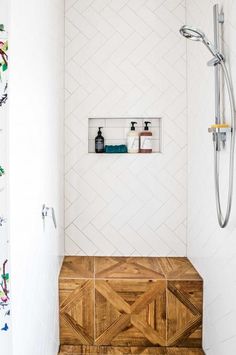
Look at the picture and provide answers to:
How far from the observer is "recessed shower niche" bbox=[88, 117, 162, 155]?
3076mm

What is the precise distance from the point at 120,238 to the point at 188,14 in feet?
5.37

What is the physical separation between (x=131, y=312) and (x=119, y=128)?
1.28m

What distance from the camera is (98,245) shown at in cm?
306

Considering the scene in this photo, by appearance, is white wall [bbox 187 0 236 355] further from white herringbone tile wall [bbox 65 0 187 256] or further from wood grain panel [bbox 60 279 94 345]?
wood grain panel [bbox 60 279 94 345]

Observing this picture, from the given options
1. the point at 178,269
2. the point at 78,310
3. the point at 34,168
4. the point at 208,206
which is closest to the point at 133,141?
the point at 208,206

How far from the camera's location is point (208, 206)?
242cm

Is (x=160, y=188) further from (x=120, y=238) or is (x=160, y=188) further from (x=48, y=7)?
(x=48, y=7)

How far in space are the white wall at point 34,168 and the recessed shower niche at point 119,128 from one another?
19.9 inches

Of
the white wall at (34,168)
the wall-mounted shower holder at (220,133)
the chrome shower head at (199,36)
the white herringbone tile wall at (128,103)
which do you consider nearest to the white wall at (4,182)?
the white wall at (34,168)

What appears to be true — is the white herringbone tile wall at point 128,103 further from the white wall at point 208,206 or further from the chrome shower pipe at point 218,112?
the chrome shower pipe at point 218,112

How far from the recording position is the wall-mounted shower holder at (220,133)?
201 centimetres

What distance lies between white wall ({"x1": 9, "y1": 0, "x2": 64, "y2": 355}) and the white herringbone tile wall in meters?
0.40

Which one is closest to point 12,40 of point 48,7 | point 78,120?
point 48,7

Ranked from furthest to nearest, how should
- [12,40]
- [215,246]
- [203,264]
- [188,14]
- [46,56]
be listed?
[188,14] → [203,264] → [215,246] → [46,56] → [12,40]
